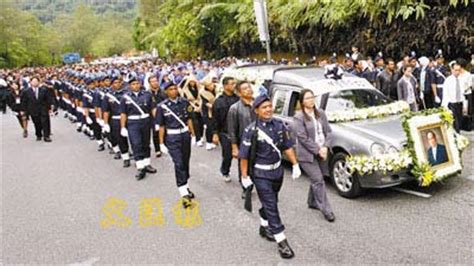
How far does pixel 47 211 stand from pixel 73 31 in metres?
92.3

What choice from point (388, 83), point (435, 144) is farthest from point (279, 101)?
point (388, 83)

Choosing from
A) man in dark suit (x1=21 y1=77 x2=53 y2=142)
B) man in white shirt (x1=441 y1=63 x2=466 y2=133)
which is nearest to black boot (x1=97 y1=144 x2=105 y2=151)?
man in dark suit (x1=21 y1=77 x2=53 y2=142)

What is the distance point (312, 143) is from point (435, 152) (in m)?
1.83

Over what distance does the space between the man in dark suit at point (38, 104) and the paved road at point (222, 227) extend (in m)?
5.19

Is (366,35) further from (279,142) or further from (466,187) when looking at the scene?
(279,142)

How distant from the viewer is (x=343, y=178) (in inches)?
270

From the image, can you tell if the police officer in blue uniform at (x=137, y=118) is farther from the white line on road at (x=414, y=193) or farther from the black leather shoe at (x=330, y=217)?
the white line on road at (x=414, y=193)

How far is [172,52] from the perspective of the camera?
1303 inches

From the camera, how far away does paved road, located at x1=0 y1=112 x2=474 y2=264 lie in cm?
518

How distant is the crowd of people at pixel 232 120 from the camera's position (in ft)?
16.8

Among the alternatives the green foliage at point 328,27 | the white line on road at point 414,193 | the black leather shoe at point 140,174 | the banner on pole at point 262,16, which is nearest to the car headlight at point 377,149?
Answer: the white line on road at point 414,193

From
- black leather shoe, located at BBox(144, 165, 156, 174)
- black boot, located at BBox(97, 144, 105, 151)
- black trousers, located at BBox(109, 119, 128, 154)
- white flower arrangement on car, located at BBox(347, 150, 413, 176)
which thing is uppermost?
white flower arrangement on car, located at BBox(347, 150, 413, 176)

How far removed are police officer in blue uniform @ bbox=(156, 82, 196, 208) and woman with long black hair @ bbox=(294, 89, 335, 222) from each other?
1771 millimetres

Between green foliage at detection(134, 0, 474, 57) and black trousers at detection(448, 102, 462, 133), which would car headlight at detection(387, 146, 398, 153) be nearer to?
black trousers at detection(448, 102, 462, 133)
